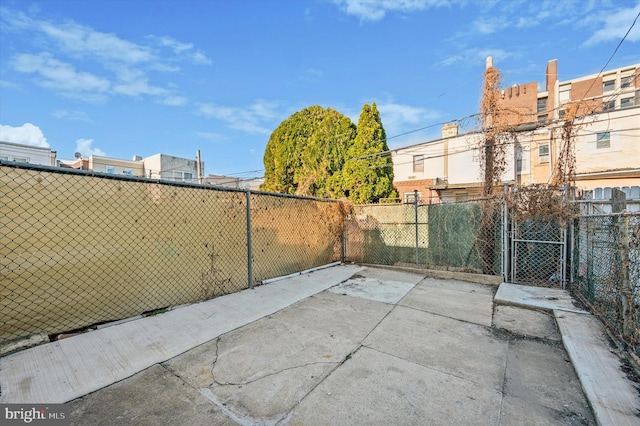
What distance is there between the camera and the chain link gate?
491 cm

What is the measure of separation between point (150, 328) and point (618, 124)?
70.8 ft

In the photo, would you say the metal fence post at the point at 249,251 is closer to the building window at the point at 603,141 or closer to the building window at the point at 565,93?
the building window at the point at 603,141

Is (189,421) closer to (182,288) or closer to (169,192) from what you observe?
(182,288)

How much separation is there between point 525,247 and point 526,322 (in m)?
2.50

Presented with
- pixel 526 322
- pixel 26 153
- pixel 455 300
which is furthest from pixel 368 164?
pixel 26 153

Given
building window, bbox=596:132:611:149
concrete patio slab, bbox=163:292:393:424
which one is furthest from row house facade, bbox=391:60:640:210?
concrete patio slab, bbox=163:292:393:424

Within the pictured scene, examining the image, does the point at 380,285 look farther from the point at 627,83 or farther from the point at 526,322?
the point at 627,83

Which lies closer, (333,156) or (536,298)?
(536,298)

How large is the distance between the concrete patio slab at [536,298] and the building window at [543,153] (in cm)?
1499

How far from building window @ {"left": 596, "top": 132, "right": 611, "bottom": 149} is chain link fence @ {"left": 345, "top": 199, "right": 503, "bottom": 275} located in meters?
14.6

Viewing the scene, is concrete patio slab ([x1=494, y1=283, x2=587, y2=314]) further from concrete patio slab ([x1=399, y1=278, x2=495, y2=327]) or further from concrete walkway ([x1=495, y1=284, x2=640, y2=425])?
concrete patio slab ([x1=399, y1=278, x2=495, y2=327])

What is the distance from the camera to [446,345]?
9.18 ft

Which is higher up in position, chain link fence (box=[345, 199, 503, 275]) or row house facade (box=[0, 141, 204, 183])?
row house facade (box=[0, 141, 204, 183])

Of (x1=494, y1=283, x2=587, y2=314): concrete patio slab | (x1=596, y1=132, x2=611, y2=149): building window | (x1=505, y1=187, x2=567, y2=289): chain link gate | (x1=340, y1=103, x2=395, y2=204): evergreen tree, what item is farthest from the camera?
(x1=596, y1=132, x2=611, y2=149): building window
